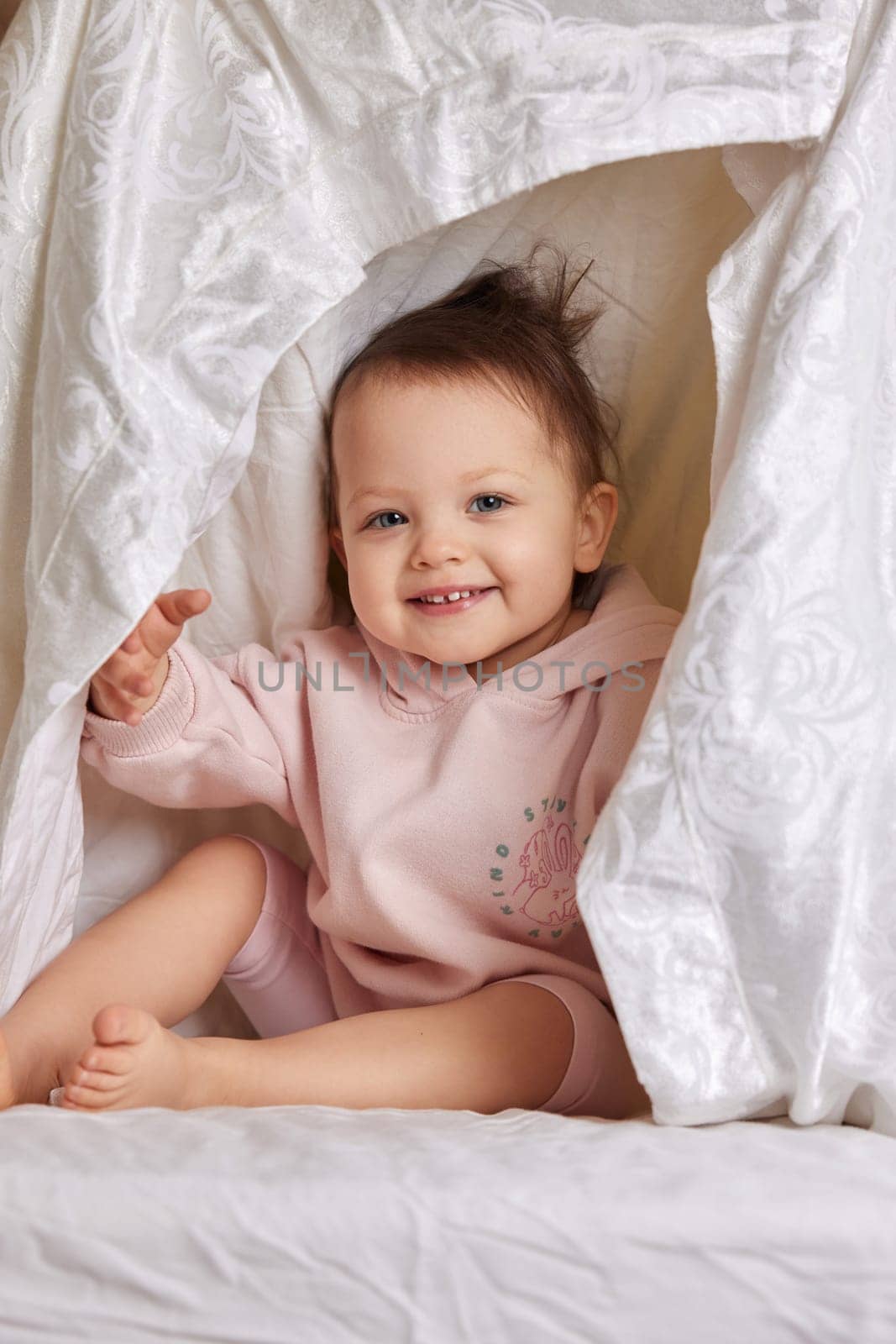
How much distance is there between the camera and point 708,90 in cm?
82

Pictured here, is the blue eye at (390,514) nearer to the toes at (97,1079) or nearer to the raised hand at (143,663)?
the raised hand at (143,663)

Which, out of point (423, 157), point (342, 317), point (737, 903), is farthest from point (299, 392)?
point (737, 903)

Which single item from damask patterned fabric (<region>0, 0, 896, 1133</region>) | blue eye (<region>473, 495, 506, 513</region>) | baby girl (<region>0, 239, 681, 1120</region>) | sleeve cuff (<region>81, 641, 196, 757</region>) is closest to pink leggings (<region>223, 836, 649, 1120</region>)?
baby girl (<region>0, 239, 681, 1120</region>)

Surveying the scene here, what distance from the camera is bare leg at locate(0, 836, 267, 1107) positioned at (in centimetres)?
95

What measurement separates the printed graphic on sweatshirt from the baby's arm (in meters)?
0.22

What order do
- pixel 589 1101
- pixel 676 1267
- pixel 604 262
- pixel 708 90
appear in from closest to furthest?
pixel 676 1267
pixel 708 90
pixel 589 1101
pixel 604 262

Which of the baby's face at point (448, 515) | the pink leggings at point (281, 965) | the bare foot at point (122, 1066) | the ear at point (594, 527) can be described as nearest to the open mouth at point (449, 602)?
the baby's face at point (448, 515)

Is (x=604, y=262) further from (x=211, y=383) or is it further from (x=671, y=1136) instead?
(x=671, y=1136)

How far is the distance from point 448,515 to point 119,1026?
0.48 meters

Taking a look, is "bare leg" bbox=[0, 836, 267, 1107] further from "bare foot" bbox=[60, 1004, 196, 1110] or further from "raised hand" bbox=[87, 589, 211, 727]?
"raised hand" bbox=[87, 589, 211, 727]

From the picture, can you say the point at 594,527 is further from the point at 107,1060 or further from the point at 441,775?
the point at 107,1060

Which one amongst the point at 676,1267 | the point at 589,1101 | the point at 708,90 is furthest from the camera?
the point at 589,1101

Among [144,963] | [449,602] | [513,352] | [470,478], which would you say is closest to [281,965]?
[144,963]

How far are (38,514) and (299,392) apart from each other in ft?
0.97
